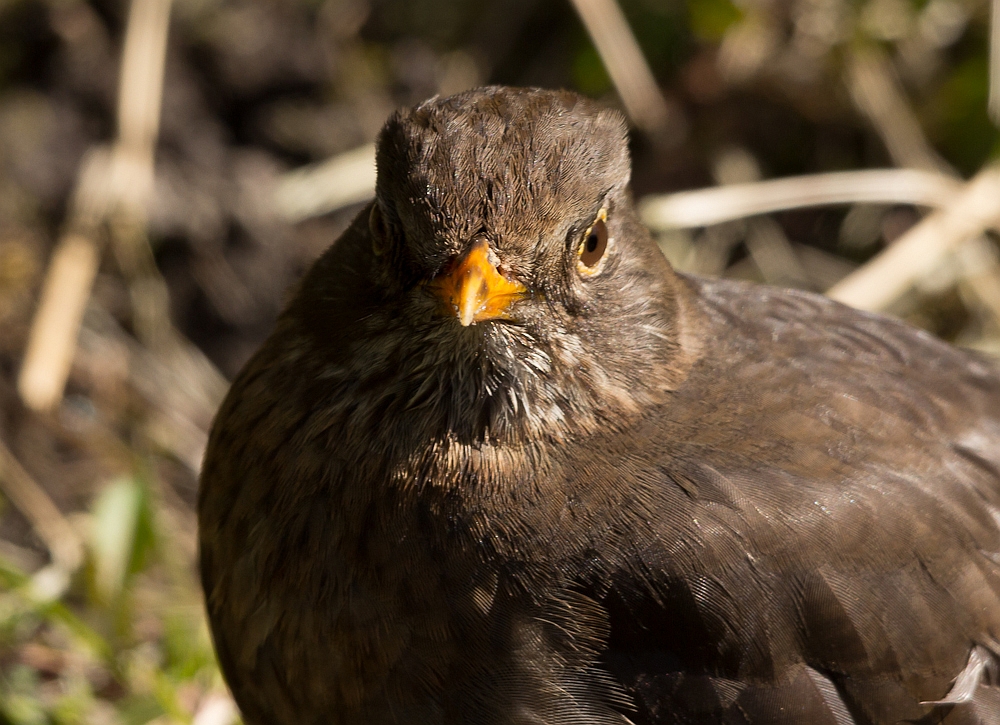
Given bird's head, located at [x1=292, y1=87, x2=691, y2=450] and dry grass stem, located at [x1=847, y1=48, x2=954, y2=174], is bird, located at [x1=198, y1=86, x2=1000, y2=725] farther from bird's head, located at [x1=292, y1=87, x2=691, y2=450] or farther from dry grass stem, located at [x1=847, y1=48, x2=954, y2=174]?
dry grass stem, located at [x1=847, y1=48, x2=954, y2=174]

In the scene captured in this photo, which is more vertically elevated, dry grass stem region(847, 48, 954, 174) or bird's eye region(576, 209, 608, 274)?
dry grass stem region(847, 48, 954, 174)

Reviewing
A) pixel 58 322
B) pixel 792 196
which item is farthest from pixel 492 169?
pixel 792 196

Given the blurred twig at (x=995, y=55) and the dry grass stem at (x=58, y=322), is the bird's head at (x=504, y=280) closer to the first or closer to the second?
the dry grass stem at (x=58, y=322)

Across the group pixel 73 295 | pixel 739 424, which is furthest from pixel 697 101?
pixel 739 424

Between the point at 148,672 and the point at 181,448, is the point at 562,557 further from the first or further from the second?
the point at 181,448

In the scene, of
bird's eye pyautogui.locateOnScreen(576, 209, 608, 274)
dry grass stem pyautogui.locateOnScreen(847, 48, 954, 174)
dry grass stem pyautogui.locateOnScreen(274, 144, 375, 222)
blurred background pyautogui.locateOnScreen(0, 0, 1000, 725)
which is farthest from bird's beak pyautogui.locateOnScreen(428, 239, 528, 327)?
dry grass stem pyautogui.locateOnScreen(847, 48, 954, 174)

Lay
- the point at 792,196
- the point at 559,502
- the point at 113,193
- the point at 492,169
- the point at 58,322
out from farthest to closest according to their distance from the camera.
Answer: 1. the point at 792,196
2. the point at 113,193
3. the point at 58,322
4. the point at 559,502
5. the point at 492,169

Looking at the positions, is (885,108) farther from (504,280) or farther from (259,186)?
(504,280)
